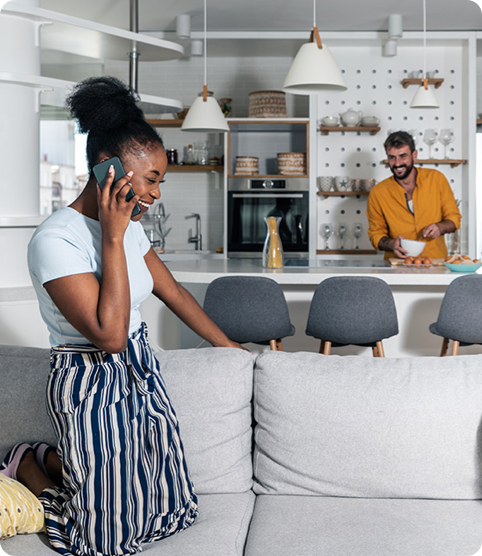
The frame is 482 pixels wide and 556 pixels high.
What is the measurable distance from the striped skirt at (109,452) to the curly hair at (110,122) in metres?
0.48

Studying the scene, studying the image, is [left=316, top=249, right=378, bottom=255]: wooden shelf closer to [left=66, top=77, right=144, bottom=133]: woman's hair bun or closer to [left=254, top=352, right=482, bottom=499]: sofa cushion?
[left=254, top=352, right=482, bottom=499]: sofa cushion

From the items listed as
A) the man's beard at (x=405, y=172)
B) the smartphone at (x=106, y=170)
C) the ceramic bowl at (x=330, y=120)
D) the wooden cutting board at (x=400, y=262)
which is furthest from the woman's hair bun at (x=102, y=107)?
the ceramic bowl at (x=330, y=120)

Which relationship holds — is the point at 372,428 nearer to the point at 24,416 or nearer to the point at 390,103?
the point at 24,416

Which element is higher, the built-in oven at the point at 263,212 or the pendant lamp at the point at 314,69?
the pendant lamp at the point at 314,69

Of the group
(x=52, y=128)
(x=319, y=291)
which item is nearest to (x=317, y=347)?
(x=319, y=291)

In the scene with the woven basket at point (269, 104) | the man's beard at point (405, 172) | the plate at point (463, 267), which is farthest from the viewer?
the woven basket at point (269, 104)

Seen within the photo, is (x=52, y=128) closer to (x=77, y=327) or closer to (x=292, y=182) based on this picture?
(x=292, y=182)

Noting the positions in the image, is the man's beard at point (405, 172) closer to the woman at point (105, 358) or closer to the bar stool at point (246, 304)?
the bar stool at point (246, 304)

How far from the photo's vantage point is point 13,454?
74.2 inches

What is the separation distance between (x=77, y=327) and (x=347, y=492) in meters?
0.95

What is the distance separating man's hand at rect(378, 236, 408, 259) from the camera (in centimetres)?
432

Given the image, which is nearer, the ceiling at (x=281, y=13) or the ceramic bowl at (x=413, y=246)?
the ceramic bowl at (x=413, y=246)

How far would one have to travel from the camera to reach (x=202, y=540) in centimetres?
166

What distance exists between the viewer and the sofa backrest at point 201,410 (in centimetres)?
195
